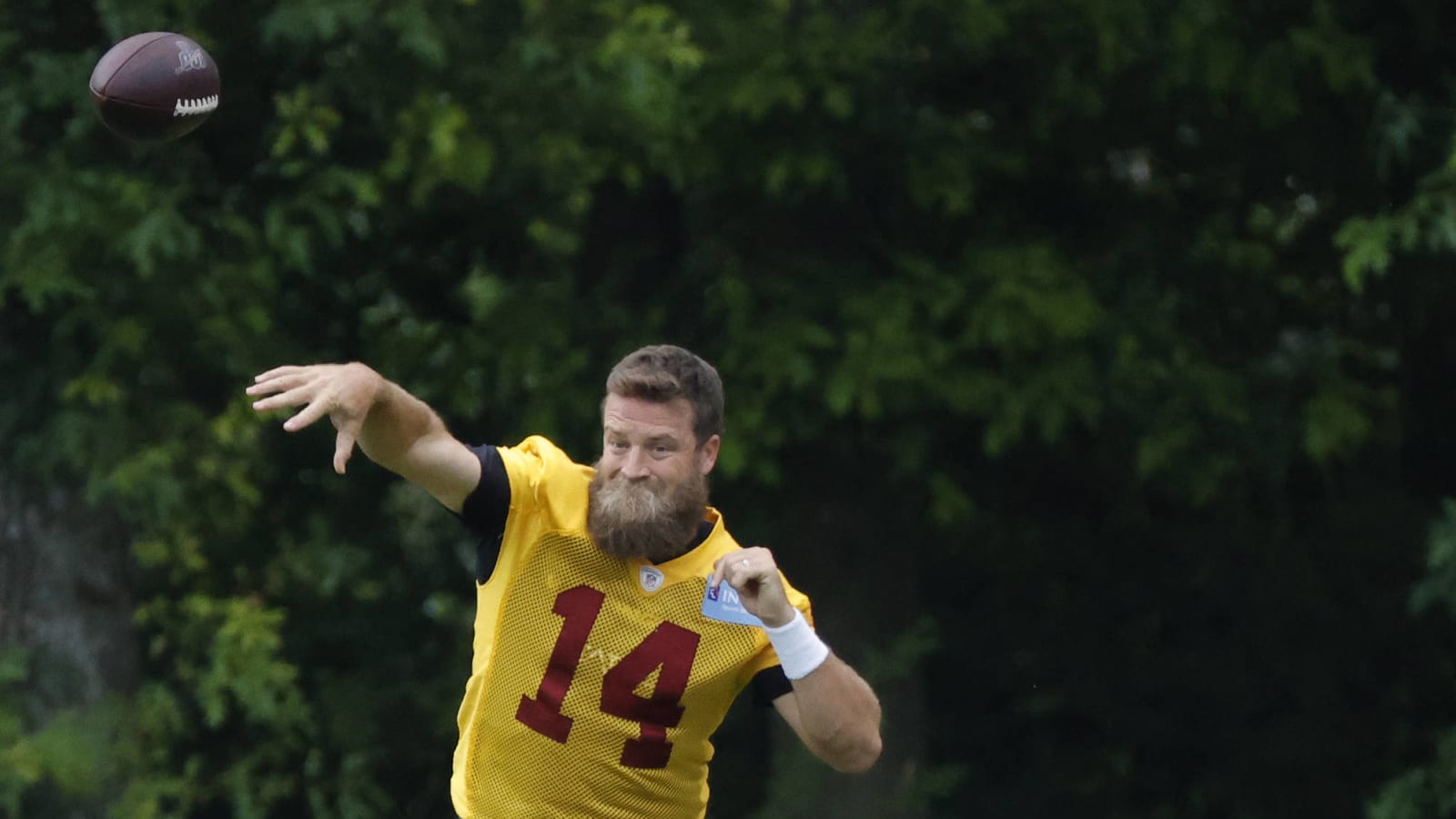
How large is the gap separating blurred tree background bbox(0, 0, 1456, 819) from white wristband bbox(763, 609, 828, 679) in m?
4.00

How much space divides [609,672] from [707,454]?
1.73 feet

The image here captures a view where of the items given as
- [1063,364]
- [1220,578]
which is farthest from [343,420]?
[1220,578]

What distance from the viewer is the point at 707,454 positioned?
15.8 feet

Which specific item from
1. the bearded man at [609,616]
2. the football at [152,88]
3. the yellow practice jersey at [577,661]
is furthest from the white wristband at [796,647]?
the football at [152,88]

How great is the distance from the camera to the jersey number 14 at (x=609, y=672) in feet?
15.5

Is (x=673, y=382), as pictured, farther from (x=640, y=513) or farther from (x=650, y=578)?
(x=650, y=578)

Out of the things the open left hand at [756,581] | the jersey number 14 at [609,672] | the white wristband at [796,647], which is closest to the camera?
the open left hand at [756,581]

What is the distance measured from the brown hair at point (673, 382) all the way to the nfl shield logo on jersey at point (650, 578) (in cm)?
31

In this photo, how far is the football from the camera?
5.89 meters

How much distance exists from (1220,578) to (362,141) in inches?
189

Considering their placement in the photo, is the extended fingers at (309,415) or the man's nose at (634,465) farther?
the man's nose at (634,465)

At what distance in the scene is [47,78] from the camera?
8039mm

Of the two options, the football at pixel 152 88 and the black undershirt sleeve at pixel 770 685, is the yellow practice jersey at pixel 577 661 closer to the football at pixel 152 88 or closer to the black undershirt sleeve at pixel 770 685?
the black undershirt sleeve at pixel 770 685

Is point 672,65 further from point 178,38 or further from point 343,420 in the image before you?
point 343,420
